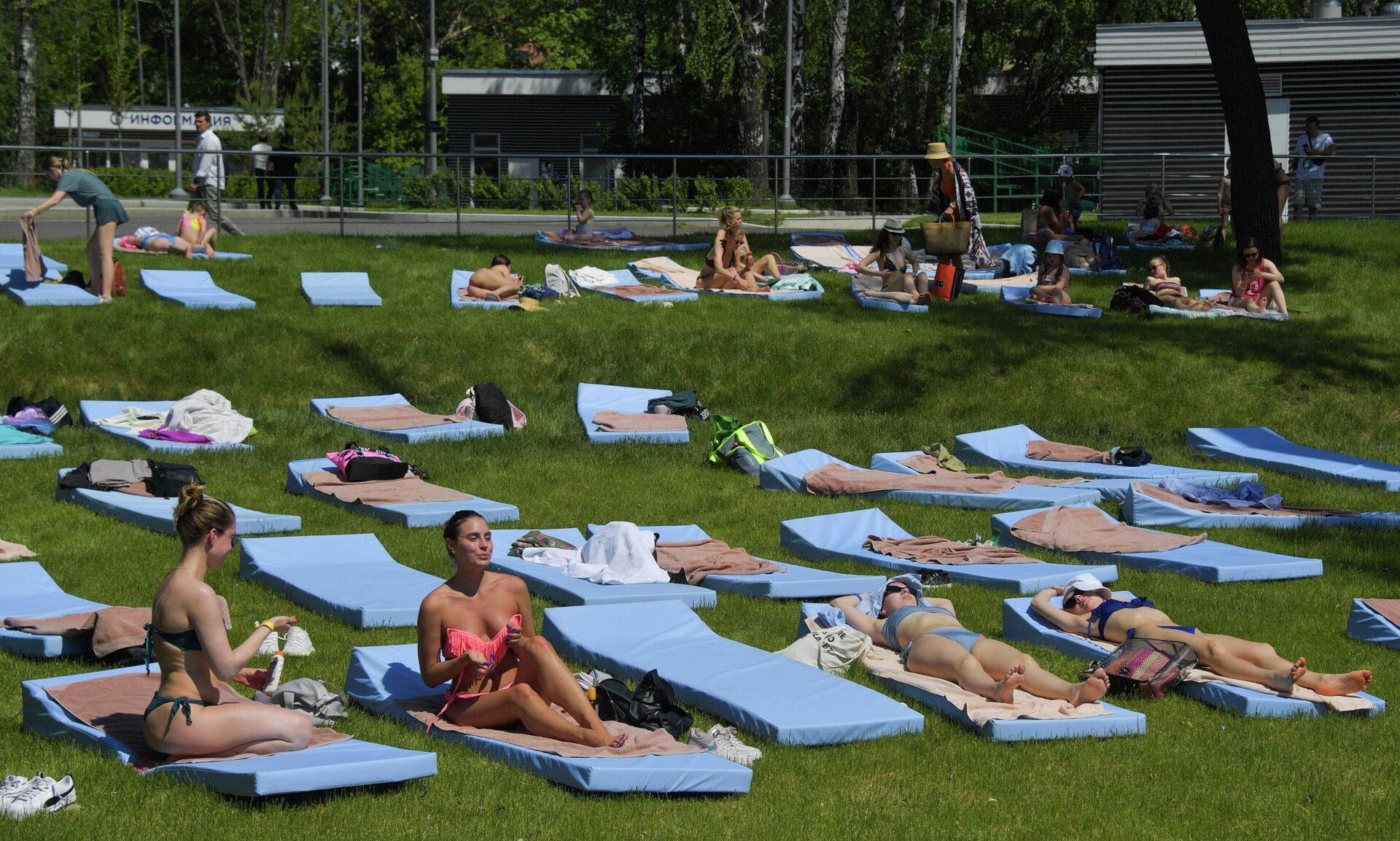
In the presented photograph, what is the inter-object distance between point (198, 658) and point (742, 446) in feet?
26.2

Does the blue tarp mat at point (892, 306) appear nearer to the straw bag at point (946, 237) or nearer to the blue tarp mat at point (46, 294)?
the straw bag at point (946, 237)

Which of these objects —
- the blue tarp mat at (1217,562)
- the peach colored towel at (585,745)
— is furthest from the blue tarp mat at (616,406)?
the peach colored towel at (585,745)

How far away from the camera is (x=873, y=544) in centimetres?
1062

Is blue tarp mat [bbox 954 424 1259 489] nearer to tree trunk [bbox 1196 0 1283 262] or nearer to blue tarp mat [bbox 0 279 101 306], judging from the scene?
tree trunk [bbox 1196 0 1283 262]

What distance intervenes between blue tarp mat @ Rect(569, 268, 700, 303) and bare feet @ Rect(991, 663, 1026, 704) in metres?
11.9

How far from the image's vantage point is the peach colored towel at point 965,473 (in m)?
12.7

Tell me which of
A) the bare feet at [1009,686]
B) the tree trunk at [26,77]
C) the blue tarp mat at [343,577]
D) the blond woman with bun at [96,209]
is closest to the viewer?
the bare feet at [1009,686]

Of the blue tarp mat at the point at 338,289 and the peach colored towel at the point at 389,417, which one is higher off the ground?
the blue tarp mat at the point at 338,289

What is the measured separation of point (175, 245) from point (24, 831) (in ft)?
52.2

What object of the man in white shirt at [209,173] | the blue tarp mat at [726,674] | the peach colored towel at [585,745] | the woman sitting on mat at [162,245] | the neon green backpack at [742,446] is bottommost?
the blue tarp mat at [726,674]

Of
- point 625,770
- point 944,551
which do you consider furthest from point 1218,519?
point 625,770

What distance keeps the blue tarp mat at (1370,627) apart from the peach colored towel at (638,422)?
23.4ft

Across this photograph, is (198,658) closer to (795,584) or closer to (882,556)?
(795,584)

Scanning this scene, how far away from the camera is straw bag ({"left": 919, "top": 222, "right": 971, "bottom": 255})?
1827 centimetres
